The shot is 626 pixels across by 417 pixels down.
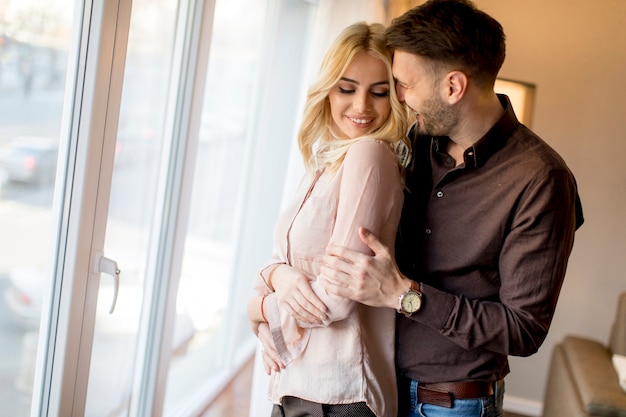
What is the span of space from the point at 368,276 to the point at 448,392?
13.7 inches

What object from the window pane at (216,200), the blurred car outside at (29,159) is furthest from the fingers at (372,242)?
the window pane at (216,200)

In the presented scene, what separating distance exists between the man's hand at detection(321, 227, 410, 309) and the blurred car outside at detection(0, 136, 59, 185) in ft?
2.56

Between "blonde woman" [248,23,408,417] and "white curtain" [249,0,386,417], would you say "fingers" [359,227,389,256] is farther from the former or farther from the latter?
Result: "white curtain" [249,0,386,417]

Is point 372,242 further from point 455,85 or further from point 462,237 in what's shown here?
point 455,85

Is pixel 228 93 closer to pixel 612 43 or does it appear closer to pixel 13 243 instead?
pixel 13 243

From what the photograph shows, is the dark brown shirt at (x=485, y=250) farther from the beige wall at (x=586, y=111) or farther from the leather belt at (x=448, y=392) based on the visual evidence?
the beige wall at (x=586, y=111)

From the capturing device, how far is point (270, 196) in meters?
4.36

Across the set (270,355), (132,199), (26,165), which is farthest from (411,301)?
(132,199)

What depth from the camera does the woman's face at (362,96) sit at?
72.1 inches

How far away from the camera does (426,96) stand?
167 cm

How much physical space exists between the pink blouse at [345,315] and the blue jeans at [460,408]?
0.05 m

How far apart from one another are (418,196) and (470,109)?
0.24 meters

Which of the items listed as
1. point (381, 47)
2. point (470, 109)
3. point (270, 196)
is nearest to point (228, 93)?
point (270, 196)

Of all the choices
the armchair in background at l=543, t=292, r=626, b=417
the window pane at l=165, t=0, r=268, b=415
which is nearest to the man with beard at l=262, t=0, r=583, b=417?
the armchair in background at l=543, t=292, r=626, b=417
